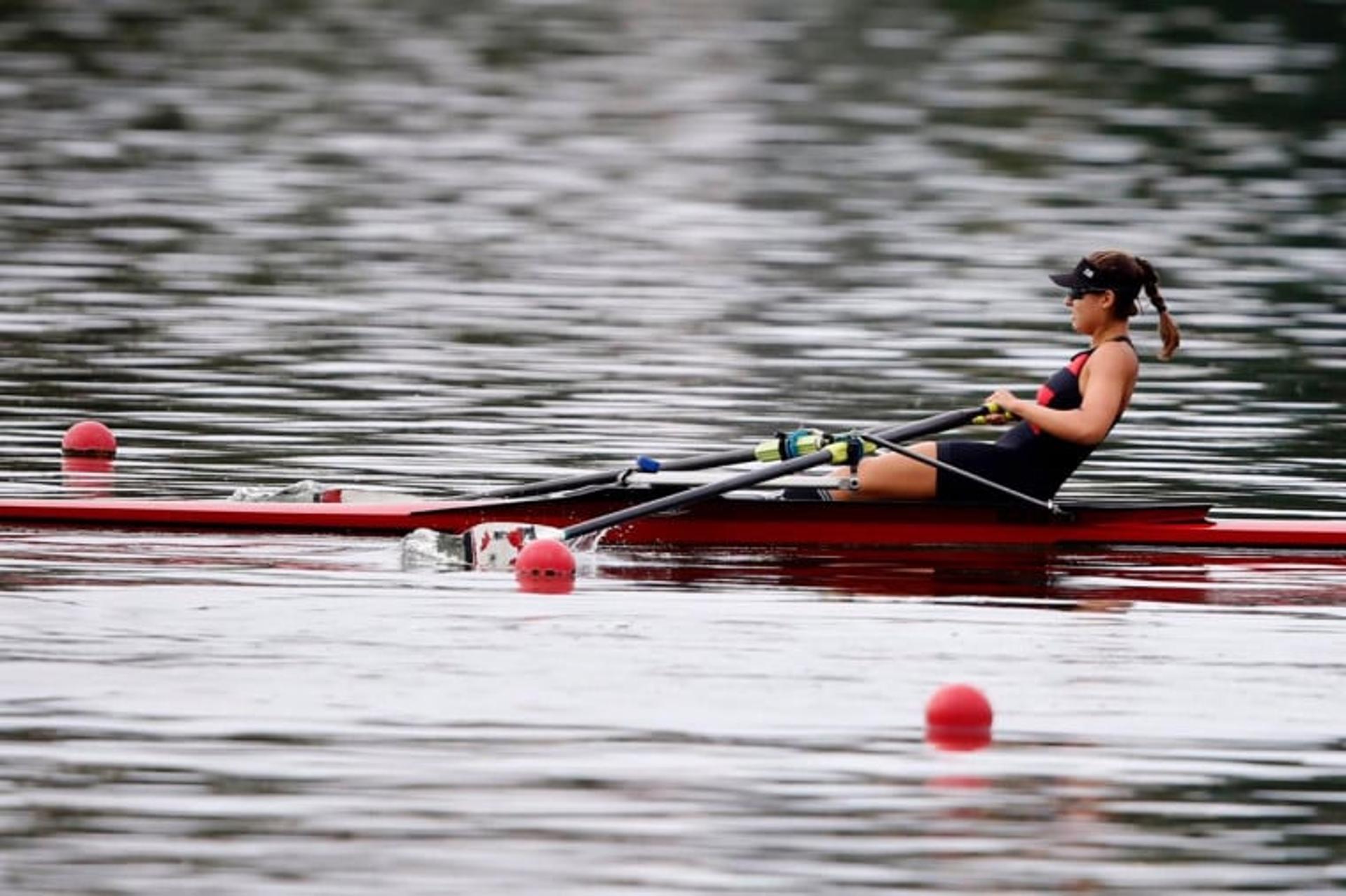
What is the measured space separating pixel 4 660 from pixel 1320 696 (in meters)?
4.36

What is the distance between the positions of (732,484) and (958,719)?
312 cm

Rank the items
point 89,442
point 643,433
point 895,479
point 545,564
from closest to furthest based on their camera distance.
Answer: point 545,564 → point 895,479 → point 89,442 → point 643,433

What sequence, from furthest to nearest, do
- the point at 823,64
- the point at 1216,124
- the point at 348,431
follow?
the point at 823,64
the point at 1216,124
the point at 348,431

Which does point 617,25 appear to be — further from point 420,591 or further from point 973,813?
point 973,813

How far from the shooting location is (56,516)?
12812 millimetres

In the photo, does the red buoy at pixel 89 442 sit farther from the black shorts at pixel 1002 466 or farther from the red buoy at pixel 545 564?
the black shorts at pixel 1002 466

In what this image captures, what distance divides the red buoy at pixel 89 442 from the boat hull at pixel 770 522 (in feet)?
7.73

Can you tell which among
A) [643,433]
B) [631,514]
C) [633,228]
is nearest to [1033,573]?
[631,514]

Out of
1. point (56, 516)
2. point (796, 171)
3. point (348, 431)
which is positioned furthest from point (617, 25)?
point (56, 516)

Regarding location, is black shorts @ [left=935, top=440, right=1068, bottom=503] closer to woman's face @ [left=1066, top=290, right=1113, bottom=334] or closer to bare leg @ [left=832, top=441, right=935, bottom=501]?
bare leg @ [left=832, top=441, right=935, bottom=501]

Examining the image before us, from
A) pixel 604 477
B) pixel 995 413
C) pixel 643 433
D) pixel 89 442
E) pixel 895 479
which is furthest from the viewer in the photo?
pixel 643 433

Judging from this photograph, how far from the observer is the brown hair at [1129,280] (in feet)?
40.5

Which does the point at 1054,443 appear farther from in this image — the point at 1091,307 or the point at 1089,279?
the point at 1089,279

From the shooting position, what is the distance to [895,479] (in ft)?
41.5
